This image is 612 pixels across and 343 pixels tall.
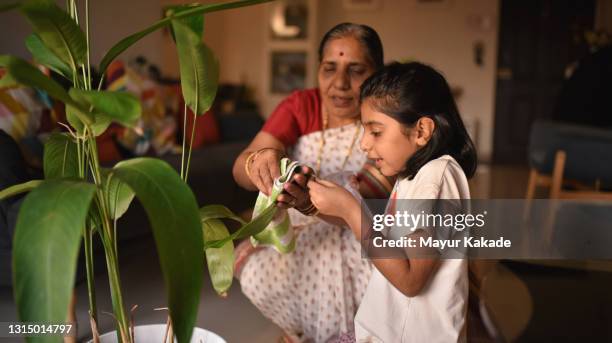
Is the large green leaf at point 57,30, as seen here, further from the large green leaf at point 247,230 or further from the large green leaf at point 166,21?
the large green leaf at point 247,230

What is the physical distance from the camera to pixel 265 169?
54.0 inches

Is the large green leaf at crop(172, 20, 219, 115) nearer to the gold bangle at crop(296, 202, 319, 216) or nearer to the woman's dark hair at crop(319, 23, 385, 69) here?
the gold bangle at crop(296, 202, 319, 216)

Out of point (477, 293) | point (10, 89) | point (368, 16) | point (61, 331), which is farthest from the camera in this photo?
point (368, 16)

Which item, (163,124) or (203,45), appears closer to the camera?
(203,45)

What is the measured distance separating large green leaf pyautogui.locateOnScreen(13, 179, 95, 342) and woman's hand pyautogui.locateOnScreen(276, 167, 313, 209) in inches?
21.4

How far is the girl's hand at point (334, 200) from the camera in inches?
45.1

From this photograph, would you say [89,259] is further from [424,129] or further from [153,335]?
[424,129]

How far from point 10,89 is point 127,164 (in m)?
1.90

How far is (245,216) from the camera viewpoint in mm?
3631

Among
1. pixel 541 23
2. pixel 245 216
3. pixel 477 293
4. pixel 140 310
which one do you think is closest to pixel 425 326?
pixel 477 293

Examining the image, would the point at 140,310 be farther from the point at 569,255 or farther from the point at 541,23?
the point at 541,23

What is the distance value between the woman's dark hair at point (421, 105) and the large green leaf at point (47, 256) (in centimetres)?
73

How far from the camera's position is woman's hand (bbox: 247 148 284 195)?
1.34 meters

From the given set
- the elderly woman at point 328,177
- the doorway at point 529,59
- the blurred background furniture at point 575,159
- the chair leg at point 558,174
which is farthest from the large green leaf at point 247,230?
the doorway at point 529,59
